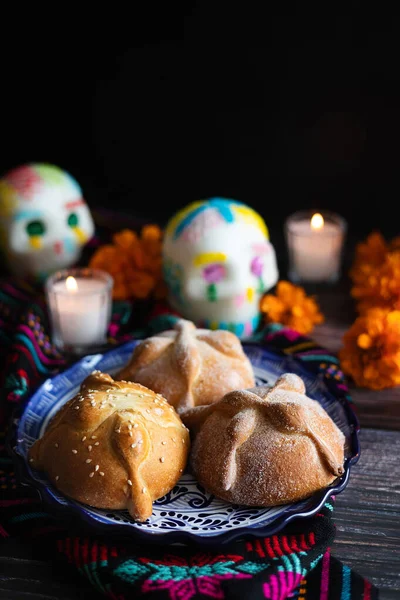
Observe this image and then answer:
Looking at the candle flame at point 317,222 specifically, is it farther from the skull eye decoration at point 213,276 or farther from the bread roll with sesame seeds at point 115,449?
the bread roll with sesame seeds at point 115,449

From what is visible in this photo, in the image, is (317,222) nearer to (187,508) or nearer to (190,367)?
(190,367)

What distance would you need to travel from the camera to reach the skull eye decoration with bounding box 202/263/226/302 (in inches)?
62.6

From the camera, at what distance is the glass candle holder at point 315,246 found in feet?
6.32

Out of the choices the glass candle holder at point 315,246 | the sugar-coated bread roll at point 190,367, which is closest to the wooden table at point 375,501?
the sugar-coated bread roll at point 190,367

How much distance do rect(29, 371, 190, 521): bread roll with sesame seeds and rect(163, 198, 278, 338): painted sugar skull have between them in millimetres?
473

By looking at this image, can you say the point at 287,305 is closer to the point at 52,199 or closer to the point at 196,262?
the point at 196,262

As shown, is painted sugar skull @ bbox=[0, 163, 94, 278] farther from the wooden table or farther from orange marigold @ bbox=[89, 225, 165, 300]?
the wooden table

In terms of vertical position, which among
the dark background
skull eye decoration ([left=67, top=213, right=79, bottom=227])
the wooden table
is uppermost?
the dark background

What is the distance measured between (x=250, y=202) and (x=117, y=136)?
0.45 m

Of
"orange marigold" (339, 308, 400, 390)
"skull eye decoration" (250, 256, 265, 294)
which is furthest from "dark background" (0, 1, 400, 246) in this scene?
"orange marigold" (339, 308, 400, 390)

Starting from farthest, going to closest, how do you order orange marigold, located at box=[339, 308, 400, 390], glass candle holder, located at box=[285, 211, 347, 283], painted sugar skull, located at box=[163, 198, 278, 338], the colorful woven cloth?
1. glass candle holder, located at box=[285, 211, 347, 283]
2. painted sugar skull, located at box=[163, 198, 278, 338]
3. orange marigold, located at box=[339, 308, 400, 390]
4. the colorful woven cloth

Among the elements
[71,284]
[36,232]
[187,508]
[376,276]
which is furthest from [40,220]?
[187,508]

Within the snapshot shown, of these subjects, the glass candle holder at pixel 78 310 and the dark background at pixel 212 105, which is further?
the dark background at pixel 212 105

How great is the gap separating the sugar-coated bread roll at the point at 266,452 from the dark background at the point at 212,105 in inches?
48.5
